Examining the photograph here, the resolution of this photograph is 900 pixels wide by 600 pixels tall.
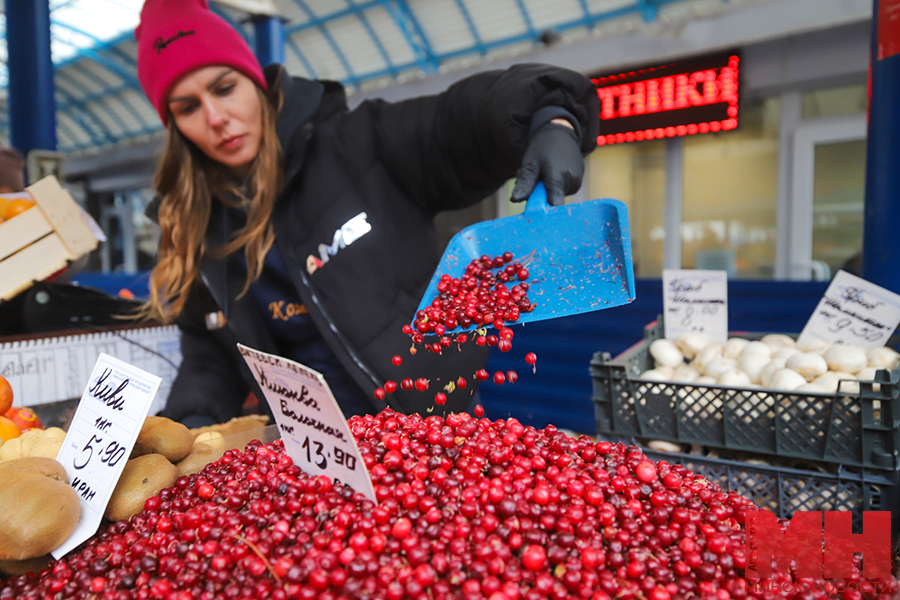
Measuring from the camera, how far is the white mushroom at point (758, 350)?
1.55 meters

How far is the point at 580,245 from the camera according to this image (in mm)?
1202

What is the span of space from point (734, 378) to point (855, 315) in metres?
0.48

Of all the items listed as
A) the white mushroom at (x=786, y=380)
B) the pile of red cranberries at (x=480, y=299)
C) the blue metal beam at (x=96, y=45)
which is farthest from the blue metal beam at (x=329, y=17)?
the white mushroom at (x=786, y=380)

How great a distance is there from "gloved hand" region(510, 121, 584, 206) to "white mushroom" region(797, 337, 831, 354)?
896mm

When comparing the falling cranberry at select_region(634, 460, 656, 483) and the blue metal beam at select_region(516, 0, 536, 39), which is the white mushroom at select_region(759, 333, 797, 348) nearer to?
the falling cranberry at select_region(634, 460, 656, 483)

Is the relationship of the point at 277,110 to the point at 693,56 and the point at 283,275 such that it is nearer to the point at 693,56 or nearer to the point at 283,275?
the point at 283,275

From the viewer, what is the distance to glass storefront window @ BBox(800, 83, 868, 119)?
4.35 metres

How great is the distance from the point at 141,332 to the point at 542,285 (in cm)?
144

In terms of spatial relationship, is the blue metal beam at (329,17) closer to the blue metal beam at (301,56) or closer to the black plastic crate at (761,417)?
the blue metal beam at (301,56)

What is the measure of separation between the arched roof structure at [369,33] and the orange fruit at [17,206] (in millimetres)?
4911

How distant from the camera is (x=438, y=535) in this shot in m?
0.71

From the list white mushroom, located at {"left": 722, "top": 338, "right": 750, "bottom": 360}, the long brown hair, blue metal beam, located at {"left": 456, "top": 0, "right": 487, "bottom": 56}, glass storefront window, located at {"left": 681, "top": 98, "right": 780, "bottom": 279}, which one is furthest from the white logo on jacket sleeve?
blue metal beam, located at {"left": 456, "top": 0, "right": 487, "bottom": 56}

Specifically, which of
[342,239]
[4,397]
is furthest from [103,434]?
[342,239]

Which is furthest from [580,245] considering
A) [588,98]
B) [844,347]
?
[844,347]
